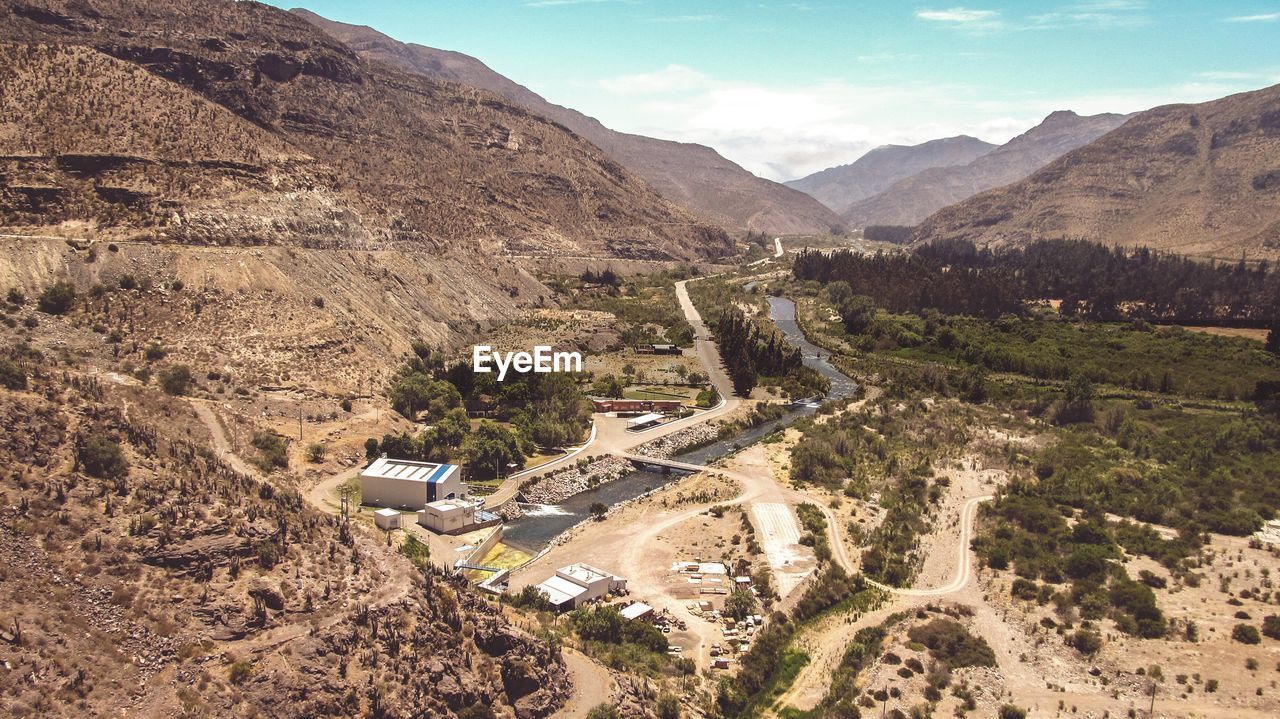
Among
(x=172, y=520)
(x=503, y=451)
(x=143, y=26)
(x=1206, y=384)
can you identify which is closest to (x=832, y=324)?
(x=1206, y=384)

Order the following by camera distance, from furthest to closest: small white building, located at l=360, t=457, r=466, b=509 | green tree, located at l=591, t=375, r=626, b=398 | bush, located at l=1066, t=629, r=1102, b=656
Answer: green tree, located at l=591, t=375, r=626, b=398 → small white building, located at l=360, t=457, r=466, b=509 → bush, located at l=1066, t=629, r=1102, b=656

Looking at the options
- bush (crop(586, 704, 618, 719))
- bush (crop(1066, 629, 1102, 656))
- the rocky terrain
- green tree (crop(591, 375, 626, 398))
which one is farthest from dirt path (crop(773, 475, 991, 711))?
green tree (crop(591, 375, 626, 398))

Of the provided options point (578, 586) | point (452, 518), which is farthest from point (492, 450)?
point (578, 586)

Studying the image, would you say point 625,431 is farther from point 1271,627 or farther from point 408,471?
point 1271,627

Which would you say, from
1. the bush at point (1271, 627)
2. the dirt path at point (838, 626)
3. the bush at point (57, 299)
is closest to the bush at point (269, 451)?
the bush at point (57, 299)

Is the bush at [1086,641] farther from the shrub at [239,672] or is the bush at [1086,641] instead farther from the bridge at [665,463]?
the shrub at [239,672]

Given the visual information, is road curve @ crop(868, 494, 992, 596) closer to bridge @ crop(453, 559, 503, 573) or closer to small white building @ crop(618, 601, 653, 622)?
small white building @ crop(618, 601, 653, 622)

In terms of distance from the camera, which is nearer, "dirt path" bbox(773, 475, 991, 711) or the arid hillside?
"dirt path" bbox(773, 475, 991, 711)
